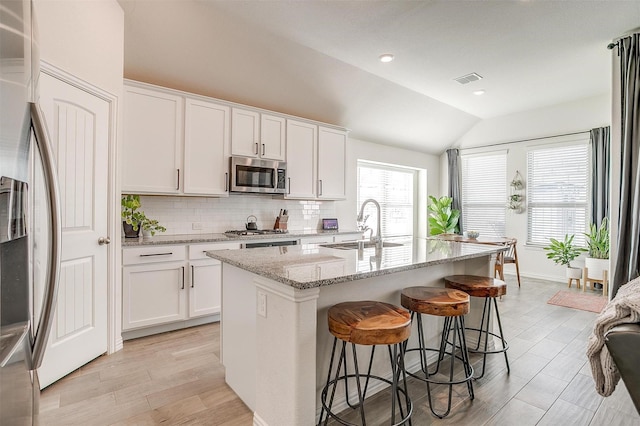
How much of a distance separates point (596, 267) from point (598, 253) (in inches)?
8.1

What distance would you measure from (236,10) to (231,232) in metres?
2.32

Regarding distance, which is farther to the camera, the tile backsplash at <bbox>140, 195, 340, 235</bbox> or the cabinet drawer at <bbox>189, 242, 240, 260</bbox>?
the tile backsplash at <bbox>140, 195, 340, 235</bbox>

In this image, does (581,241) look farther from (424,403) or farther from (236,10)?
(236,10)

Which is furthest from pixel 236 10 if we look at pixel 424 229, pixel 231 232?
pixel 424 229

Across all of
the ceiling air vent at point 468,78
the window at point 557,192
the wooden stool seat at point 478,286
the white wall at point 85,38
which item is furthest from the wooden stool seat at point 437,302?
the window at point 557,192

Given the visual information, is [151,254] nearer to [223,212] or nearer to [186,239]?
[186,239]

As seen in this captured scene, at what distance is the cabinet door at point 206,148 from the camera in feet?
11.5

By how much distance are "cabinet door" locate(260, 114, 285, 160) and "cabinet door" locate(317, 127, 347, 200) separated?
649 mm

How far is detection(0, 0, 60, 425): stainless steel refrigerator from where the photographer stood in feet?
2.11

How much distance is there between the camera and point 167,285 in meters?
3.11

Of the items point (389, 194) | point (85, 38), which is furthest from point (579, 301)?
point (85, 38)

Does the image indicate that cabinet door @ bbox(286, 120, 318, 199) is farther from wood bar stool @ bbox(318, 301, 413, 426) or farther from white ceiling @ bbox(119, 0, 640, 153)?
wood bar stool @ bbox(318, 301, 413, 426)

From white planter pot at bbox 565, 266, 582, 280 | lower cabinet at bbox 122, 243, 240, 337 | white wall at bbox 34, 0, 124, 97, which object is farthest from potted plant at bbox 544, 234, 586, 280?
white wall at bbox 34, 0, 124, 97

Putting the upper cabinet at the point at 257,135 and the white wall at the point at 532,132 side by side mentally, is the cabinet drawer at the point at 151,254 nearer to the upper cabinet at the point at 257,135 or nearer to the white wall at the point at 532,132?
the upper cabinet at the point at 257,135
